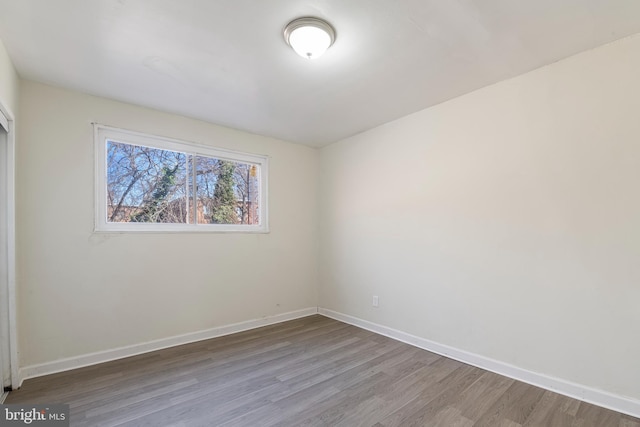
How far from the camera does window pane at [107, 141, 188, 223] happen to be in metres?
2.91

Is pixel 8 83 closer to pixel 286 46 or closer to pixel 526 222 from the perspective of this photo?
pixel 286 46

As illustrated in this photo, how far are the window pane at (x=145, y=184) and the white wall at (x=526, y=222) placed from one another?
231cm

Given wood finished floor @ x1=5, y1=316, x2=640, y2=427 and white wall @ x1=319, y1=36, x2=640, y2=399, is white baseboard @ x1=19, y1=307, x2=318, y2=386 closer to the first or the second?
wood finished floor @ x1=5, y1=316, x2=640, y2=427

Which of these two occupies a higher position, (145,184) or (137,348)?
(145,184)

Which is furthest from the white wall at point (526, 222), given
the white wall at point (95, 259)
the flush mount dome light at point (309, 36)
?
the white wall at point (95, 259)

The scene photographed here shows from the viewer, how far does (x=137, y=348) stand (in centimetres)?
288

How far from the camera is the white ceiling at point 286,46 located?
1.71 m

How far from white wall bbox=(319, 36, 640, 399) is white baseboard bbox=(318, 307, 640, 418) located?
4cm

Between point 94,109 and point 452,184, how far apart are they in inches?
136

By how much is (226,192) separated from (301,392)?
7.94ft

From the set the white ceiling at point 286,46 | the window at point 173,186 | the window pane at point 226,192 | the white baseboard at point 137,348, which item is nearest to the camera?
the white ceiling at point 286,46

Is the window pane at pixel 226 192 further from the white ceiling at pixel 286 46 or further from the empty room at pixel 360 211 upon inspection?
the white ceiling at pixel 286 46

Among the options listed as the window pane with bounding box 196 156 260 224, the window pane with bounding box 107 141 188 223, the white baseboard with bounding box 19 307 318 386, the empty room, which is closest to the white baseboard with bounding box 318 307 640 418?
the empty room

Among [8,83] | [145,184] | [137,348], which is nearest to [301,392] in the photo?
[137,348]
